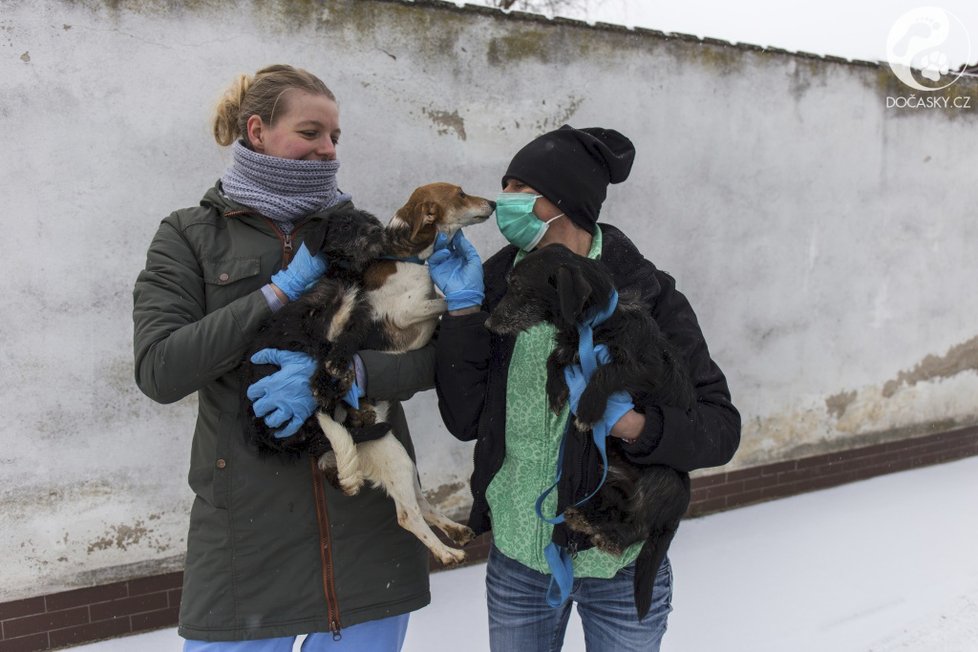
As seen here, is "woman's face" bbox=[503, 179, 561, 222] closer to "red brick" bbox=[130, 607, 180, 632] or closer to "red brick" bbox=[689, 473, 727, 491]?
"red brick" bbox=[130, 607, 180, 632]

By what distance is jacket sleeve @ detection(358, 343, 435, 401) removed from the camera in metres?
2.13

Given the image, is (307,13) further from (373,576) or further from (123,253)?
(373,576)

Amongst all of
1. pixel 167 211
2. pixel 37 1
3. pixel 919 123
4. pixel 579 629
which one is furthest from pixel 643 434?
pixel 919 123

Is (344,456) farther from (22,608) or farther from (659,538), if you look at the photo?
(22,608)

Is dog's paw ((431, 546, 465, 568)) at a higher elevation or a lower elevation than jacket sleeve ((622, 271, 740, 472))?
lower

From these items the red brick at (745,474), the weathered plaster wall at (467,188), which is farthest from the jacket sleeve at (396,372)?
the red brick at (745,474)

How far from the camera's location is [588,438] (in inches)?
82.6

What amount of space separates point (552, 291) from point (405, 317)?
53 cm

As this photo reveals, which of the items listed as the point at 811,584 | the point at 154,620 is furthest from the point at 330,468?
the point at 811,584

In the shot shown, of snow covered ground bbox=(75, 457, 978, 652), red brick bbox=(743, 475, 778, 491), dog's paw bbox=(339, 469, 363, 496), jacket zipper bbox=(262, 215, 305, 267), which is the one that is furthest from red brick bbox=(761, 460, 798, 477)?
jacket zipper bbox=(262, 215, 305, 267)

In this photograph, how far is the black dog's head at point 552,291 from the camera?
2.05m

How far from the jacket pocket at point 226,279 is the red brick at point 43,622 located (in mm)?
2489

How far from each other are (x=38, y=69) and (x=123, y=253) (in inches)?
35.6

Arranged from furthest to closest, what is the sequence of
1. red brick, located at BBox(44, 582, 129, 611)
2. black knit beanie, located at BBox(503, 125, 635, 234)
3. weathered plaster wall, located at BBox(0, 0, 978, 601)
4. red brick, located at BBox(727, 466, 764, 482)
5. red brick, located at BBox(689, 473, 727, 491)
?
red brick, located at BBox(727, 466, 764, 482) < red brick, located at BBox(689, 473, 727, 491) < red brick, located at BBox(44, 582, 129, 611) < weathered plaster wall, located at BBox(0, 0, 978, 601) < black knit beanie, located at BBox(503, 125, 635, 234)
